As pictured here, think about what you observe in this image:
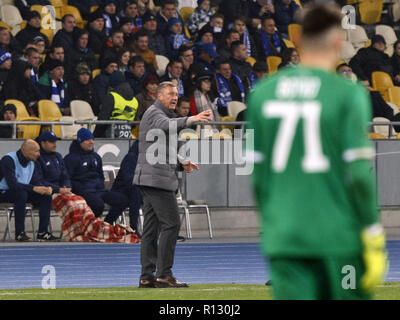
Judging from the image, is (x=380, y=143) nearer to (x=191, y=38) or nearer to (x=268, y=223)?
(x=191, y=38)

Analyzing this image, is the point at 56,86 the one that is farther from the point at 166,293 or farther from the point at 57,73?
the point at 166,293

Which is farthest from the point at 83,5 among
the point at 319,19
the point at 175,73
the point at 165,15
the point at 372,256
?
the point at 372,256

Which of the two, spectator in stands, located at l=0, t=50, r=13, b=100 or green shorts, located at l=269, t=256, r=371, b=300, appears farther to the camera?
spectator in stands, located at l=0, t=50, r=13, b=100

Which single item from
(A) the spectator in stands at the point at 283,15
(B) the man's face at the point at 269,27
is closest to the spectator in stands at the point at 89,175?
(B) the man's face at the point at 269,27

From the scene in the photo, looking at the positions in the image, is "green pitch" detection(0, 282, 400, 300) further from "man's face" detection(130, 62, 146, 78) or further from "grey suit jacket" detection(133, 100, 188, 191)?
"man's face" detection(130, 62, 146, 78)

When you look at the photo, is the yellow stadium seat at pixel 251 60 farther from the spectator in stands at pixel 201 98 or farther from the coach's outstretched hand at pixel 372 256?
the coach's outstretched hand at pixel 372 256

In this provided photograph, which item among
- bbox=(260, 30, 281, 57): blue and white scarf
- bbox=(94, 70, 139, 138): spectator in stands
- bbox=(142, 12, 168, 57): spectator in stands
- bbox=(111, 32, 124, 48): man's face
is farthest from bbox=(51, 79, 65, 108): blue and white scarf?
bbox=(260, 30, 281, 57): blue and white scarf

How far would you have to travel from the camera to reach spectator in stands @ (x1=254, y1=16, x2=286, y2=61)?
1004 inches

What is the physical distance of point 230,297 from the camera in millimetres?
10992

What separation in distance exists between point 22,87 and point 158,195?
28.9 feet

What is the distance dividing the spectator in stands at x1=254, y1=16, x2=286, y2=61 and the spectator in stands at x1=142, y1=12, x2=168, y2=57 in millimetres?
2537

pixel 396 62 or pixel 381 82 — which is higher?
pixel 396 62

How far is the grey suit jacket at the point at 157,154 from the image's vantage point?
11.9 m

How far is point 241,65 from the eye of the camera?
77.2 ft
